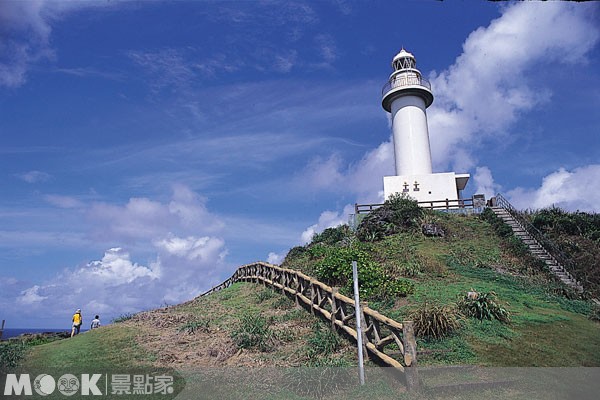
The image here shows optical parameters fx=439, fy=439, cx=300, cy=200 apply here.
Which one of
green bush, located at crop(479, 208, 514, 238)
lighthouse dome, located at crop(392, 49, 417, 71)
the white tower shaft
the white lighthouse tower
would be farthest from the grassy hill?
lighthouse dome, located at crop(392, 49, 417, 71)

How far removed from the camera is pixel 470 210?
2933cm

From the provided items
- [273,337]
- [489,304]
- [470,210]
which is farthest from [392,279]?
[470,210]

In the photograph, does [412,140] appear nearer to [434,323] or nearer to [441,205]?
[441,205]

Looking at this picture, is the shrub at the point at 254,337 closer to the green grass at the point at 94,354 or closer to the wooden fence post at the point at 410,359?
the green grass at the point at 94,354

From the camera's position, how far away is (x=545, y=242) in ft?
Answer: 71.3

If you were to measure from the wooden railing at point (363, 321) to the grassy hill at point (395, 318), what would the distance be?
0.40 metres

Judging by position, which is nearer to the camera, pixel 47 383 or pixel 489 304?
pixel 47 383

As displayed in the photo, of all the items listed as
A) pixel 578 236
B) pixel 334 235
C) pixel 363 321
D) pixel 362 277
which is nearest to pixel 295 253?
pixel 334 235

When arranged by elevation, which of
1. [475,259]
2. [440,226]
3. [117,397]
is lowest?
[117,397]

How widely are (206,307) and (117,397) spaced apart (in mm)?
9496

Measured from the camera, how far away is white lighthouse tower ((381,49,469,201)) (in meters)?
31.2

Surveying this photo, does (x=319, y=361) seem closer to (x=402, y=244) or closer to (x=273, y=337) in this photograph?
(x=273, y=337)

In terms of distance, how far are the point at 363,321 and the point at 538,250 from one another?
15.6m

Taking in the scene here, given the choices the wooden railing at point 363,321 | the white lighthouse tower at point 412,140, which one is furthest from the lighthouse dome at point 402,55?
the wooden railing at point 363,321
